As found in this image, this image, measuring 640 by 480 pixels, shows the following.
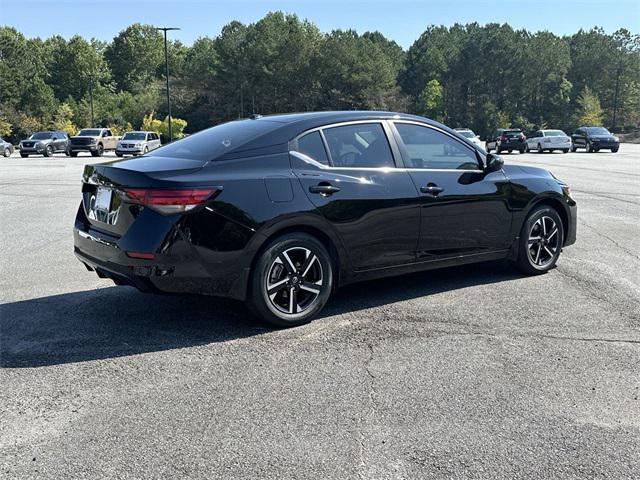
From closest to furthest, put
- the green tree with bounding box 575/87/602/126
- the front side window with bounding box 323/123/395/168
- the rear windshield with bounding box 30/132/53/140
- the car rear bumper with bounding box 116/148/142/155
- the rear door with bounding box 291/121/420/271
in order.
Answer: the rear door with bounding box 291/121/420/271
the front side window with bounding box 323/123/395/168
the car rear bumper with bounding box 116/148/142/155
the rear windshield with bounding box 30/132/53/140
the green tree with bounding box 575/87/602/126

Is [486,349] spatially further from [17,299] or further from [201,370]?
[17,299]

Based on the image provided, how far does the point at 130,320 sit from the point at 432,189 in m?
2.76

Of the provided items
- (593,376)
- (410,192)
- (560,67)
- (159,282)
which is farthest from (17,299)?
(560,67)

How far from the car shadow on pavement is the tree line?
6965 cm

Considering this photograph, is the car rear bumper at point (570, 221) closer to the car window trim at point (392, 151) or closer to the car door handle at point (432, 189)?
the car window trim at point (392, 151)

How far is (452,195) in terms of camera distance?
5812 millimetres

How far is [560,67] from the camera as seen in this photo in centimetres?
9519

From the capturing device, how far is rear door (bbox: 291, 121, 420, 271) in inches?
201

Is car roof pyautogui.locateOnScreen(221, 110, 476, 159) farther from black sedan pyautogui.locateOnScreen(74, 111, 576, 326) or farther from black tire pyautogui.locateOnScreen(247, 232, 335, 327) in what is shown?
black tire pyautogui.locateOnScreen(247, 232, 335, 327)

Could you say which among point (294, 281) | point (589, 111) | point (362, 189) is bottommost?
point (294, 281)

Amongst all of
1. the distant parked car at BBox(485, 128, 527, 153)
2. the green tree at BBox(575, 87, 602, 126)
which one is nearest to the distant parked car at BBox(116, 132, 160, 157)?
the distant parked car at BBox(485, 128, 527, 153)

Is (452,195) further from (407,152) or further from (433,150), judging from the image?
(407,152)

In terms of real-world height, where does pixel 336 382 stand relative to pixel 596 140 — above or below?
below

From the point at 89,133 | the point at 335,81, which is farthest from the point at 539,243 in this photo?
the point at 335,81
